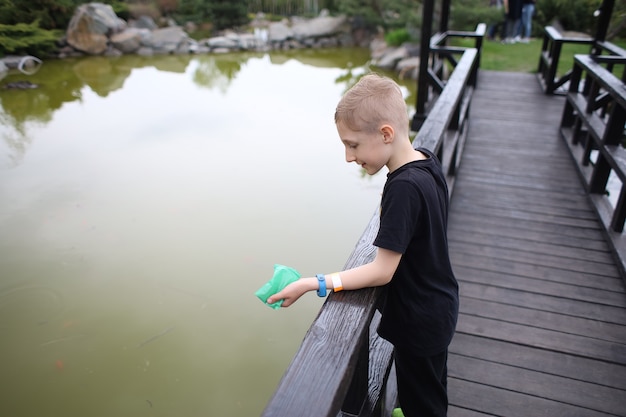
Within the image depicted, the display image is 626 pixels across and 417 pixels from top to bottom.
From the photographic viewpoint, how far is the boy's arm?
105 cm

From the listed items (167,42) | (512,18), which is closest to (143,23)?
(167,42)

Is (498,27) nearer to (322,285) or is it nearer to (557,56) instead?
(557,56)

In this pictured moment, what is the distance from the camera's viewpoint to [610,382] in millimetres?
1811

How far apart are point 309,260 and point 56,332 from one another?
187 cm

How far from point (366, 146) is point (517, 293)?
5.45ft

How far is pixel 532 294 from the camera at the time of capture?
7.69 feet

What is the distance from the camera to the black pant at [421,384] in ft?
4.19

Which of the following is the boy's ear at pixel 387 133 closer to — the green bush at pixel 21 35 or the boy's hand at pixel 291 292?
the boy's hand at pixel 291 292

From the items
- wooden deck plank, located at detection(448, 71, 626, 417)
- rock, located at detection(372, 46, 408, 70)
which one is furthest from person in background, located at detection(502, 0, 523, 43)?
wooden deck plank, located at detection(448, 71, 626, 417)

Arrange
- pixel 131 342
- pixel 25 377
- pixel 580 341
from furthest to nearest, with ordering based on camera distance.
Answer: pixel 131 342 < pixel 25 377 < pixel 580 341

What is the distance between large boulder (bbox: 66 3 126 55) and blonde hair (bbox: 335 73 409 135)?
12.7 m

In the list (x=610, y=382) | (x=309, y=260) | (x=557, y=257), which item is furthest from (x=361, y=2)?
(x=610, y=382)

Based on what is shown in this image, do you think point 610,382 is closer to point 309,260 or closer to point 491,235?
point 491,235

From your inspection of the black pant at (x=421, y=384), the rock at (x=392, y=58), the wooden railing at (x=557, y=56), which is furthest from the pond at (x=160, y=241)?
the rock at (x=392, y=58)
